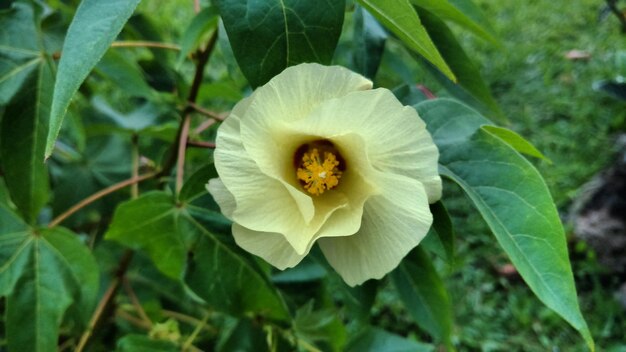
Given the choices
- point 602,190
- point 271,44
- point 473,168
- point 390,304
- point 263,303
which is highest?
point 271,44

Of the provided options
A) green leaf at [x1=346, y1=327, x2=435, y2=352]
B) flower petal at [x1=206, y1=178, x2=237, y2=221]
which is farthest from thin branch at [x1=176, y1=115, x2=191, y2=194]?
green leaf at [x1=346, y1=327, x2=435, y2=352]

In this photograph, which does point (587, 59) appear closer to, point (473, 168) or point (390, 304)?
point (390, 304)

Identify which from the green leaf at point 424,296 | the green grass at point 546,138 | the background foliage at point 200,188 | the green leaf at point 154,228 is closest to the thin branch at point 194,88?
the background foliage at point 200,188

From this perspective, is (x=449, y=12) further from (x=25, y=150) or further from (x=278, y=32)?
(x=25, y=150)

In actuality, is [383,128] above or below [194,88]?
above

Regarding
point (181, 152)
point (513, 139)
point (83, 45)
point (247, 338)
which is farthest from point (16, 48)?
point (513, 139)

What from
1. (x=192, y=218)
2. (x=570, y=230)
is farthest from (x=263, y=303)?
(x=570, y=230)
